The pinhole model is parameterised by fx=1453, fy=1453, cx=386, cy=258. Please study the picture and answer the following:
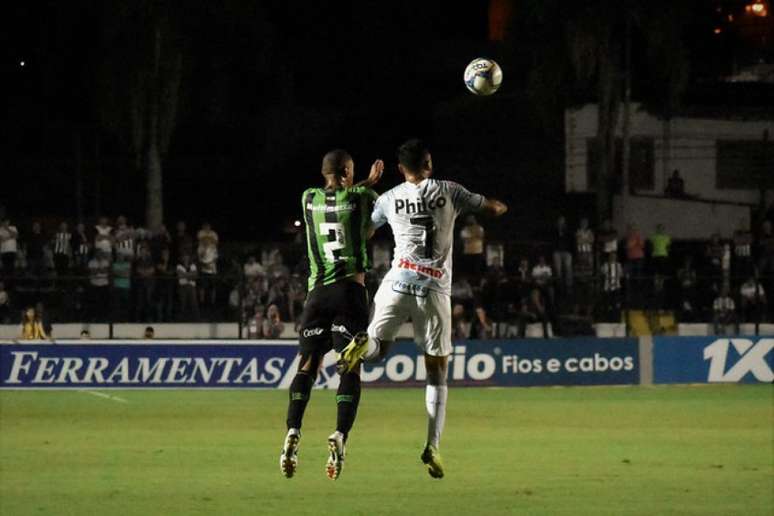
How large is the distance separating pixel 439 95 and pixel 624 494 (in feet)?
103

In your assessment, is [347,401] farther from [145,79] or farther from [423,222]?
[145,79]

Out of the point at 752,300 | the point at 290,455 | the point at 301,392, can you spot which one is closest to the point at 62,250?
the point at 752,300

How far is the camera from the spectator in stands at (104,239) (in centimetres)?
2853

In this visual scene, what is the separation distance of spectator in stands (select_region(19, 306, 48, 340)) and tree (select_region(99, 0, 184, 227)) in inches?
296

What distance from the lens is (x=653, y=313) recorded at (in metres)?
28.6

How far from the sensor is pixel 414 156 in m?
10.5

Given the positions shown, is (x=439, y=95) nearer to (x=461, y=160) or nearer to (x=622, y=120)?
(x=461, y=160)

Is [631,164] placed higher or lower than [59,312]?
higher

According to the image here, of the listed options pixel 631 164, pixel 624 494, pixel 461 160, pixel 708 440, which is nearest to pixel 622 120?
pixel 631 164

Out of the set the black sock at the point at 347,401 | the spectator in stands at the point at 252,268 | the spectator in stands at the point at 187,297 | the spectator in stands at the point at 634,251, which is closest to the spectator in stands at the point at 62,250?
the spectator in stands at the point at 187,297

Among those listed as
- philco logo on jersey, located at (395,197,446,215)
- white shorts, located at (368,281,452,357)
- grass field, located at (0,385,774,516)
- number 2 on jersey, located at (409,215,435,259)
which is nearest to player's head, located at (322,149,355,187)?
philco logo on jersey, located at (395,197,446,215)

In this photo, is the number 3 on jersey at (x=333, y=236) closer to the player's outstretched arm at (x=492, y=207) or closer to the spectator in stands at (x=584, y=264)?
the player's outstretched arm at (x=492, y=207)

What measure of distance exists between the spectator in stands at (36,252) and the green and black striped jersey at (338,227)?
59.2 ft

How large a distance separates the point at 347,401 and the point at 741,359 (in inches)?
676
